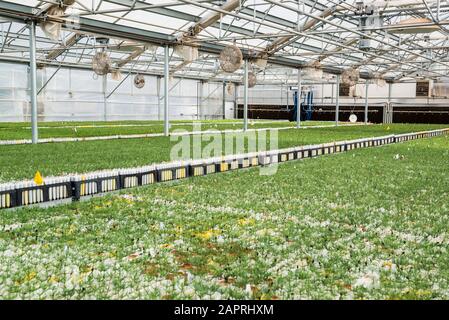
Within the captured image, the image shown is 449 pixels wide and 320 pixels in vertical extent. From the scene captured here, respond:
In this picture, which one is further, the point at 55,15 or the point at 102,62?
the point at 102,62

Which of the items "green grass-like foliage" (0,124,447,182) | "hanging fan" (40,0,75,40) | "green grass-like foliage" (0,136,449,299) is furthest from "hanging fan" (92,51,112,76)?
"green grass-like foliage" (0,136,449,299)

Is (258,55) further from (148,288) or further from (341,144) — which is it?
(148,288)

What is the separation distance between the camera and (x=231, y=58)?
18.4m

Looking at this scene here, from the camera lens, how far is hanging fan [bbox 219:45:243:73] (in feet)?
60.1

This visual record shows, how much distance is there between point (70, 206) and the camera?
6.59 metres

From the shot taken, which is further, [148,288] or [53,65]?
[53,65]

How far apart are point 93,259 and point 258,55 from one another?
2258 cm

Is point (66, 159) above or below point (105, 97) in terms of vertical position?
below

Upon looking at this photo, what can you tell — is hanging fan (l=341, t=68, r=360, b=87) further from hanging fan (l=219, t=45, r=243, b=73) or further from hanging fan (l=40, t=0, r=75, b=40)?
A: hanging fan (l=40, t=0, r=75, b=40)

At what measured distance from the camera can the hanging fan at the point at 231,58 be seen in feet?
60.1

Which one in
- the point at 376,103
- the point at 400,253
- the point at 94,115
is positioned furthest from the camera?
the point at 376,103

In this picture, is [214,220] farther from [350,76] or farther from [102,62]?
[350,76]

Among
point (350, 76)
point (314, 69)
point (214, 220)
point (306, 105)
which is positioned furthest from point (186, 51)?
point (306, 105)
